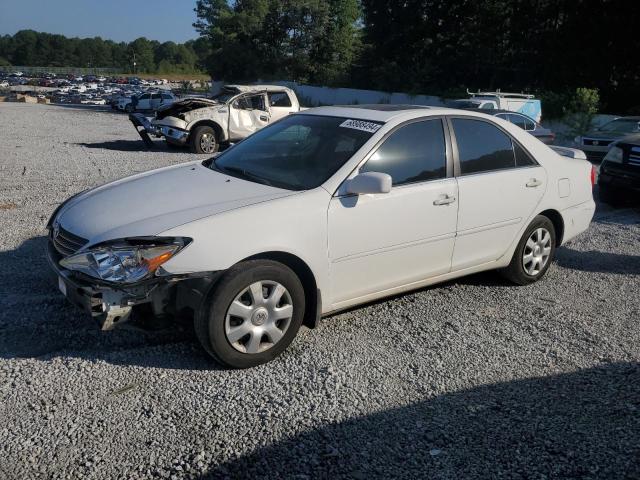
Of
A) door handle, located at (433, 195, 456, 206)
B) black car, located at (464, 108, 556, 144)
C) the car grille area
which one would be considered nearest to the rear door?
door handle, located at (433, 195, 456, 206)

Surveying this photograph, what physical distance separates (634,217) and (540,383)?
591cm

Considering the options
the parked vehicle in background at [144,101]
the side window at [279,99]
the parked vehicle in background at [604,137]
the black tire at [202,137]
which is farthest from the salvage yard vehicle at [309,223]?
the parked vehicle in background at [144,101]

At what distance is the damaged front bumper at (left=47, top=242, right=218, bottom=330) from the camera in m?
3.30

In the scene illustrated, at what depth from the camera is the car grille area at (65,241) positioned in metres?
3.56

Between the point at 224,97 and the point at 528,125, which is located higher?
the point at 224,97

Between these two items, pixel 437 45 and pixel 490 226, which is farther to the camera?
pixel 437 45

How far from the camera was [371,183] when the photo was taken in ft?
12.3

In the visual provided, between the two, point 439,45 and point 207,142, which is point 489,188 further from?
point 439,45

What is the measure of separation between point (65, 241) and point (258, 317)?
1309mm

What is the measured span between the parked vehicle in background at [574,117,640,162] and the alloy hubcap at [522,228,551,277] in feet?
38.0

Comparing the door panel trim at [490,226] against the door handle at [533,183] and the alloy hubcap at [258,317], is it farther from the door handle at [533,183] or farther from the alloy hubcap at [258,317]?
the alloy hubcap at [258,317]

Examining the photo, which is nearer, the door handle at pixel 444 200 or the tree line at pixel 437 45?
the door handle at pixel 444 200

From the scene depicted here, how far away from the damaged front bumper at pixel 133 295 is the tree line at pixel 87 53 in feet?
533

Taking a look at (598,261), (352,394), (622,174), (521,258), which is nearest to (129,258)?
(352,394)
